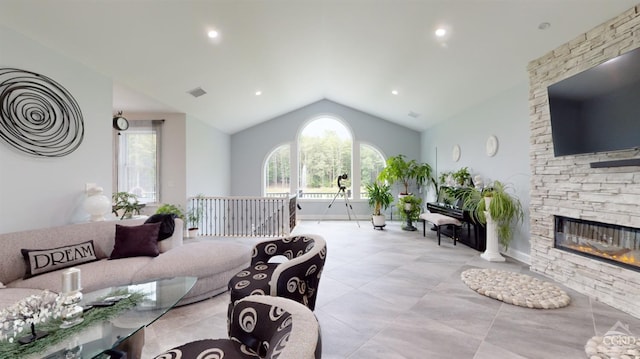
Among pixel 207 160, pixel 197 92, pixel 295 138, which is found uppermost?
pixel 197 92

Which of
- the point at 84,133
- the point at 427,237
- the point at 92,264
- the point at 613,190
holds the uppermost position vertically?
the point at 84,133

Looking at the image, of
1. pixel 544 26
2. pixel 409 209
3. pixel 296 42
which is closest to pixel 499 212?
pixel 544 26

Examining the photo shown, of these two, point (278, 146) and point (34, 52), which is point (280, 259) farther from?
point (278, 146)

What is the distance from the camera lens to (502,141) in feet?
14.8

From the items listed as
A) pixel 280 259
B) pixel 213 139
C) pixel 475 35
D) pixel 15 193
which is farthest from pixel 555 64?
pixel 213 139

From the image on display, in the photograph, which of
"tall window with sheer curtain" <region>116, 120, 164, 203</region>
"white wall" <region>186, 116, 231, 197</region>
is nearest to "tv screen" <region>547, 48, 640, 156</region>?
"white wall" <region>186, 116, 231, 197</region>

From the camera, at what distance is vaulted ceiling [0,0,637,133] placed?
2744 millimetres

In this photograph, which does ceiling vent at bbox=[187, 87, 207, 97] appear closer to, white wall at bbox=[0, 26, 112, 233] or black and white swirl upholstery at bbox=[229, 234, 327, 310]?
white wall at bbox=[0, 26, 112, 233]

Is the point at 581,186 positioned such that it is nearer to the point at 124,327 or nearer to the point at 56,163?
the point at 124,327

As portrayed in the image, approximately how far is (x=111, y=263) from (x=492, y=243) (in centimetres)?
504

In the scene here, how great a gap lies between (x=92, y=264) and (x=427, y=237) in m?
5.60

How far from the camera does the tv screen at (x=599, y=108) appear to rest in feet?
7.55

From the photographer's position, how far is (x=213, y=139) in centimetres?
688

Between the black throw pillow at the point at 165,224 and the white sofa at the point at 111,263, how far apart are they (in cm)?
6
